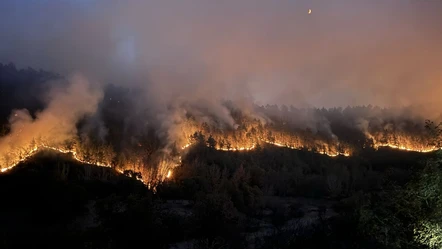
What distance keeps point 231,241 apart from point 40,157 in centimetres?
4846

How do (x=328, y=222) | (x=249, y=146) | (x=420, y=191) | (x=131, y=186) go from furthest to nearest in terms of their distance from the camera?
(x=249, y=146), (x=131, y=186), (x=328, y=222), (x=420, y=191)

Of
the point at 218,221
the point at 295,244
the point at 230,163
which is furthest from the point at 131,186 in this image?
the point at 230,163

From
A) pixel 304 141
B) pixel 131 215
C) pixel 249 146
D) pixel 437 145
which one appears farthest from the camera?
pixel 304 141

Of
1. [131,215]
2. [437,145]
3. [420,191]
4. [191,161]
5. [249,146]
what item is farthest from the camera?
[249,146]

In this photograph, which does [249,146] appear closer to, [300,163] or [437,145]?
[300,163]

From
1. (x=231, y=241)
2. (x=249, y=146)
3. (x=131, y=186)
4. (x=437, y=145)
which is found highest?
(x=249, y=146)

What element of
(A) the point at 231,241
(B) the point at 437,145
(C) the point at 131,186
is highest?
(B) the point at 437,145

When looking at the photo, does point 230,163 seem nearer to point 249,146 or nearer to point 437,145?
point 249,146

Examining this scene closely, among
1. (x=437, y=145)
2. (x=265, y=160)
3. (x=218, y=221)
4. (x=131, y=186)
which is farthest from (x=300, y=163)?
(x=437, y=145)

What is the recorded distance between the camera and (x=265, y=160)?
10650 centimetres

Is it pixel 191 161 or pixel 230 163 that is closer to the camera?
pixel 191 161

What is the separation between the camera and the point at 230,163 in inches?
3625

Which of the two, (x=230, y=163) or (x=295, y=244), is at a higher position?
(x=230, y=163)

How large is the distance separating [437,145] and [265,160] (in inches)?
3455
